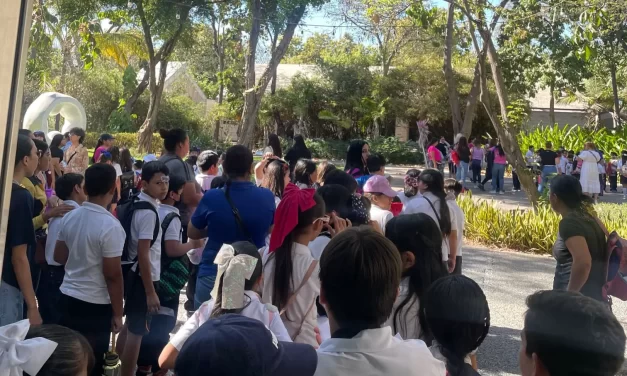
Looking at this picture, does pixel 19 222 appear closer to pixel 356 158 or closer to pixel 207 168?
pixel 207 168

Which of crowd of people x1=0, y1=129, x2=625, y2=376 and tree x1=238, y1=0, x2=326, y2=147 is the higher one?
tree x1=238, y1=0, x2=326, y2=147

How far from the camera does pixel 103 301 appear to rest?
3922 mm

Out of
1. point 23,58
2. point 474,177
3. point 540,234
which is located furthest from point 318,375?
point 474,177

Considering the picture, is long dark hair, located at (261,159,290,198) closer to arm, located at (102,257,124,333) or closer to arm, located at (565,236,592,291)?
arm, located at (102,257,124,333)

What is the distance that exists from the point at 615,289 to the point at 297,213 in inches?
90.2

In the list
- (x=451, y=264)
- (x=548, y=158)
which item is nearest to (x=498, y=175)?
(x=548, y=158)

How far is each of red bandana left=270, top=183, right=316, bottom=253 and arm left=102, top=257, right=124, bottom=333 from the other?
38.1 inches

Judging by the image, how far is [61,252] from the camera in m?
3.94

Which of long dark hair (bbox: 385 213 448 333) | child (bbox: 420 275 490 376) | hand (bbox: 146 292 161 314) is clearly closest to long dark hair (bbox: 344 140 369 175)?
hand (bbox: 146 292 161 314)

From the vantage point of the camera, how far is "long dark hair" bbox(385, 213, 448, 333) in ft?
10.7

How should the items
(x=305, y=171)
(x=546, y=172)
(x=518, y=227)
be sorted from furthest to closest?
(x=546, y=172) → (x=518, y=227) → (x=305, y=171)

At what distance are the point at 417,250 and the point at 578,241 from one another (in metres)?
1.31

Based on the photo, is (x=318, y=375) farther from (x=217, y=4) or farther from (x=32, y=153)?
(x=217, y=4)

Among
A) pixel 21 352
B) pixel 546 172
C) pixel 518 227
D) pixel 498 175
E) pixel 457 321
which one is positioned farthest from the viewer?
pixel 498 175
